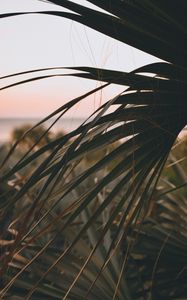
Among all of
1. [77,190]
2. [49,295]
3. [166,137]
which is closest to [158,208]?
[77,190]

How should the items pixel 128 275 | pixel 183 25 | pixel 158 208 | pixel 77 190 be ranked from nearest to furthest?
pixel 183 25
pixel 128 275
pixel 77 190
pixel 158 208

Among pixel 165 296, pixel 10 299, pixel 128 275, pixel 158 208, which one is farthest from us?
pixel 158 208

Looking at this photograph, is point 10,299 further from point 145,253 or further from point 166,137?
point 166,137

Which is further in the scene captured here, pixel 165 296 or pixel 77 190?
pixel 77 190

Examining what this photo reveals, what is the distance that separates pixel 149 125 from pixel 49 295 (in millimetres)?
827

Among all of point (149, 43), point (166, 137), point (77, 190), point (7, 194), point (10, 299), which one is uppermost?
point (149, 43)

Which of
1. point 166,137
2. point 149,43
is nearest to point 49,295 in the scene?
point 166,137

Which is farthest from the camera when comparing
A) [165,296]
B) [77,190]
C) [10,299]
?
[77,190]

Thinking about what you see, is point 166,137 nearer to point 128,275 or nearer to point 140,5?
point 140,5

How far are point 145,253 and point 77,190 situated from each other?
46 centimetres

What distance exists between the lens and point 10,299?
5.04ft

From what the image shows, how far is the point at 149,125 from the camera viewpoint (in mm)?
926

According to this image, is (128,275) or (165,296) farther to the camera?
(128,275)

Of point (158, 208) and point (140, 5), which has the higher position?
point (140, 5)
